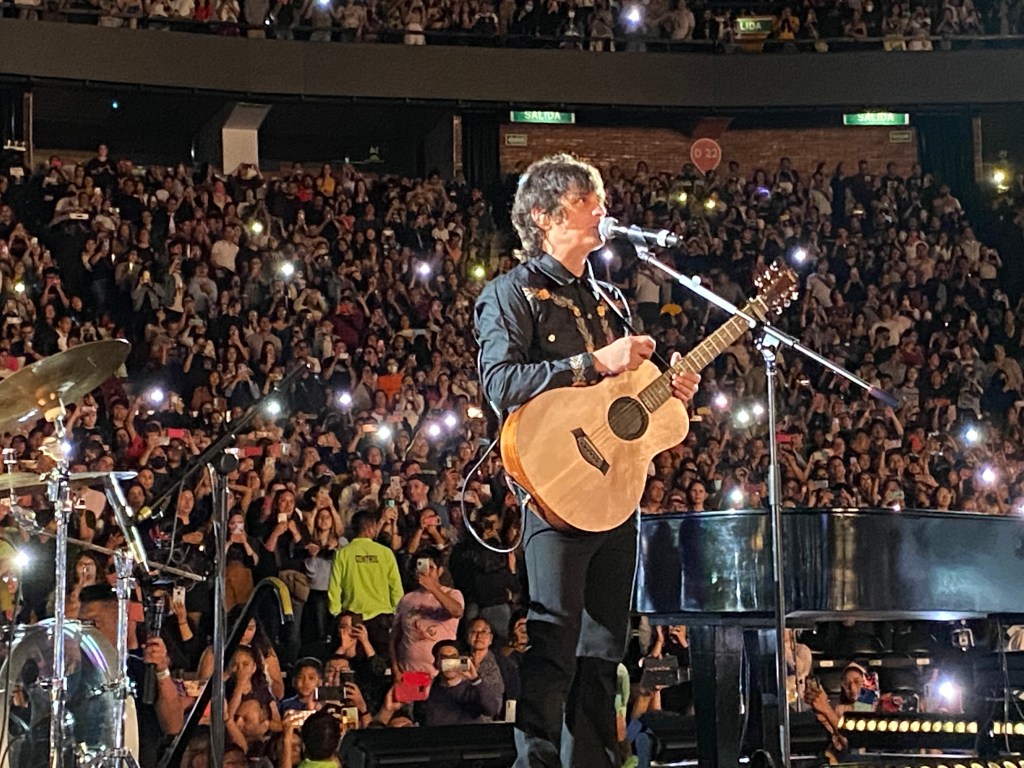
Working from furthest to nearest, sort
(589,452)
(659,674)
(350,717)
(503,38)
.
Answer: (503,38)
(659,674)
(350,717)
(589,452)

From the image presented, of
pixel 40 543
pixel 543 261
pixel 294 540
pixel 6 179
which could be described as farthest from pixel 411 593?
pixel 6 179

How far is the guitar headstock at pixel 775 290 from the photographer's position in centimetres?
426

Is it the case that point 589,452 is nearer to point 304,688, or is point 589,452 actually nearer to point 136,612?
point 304,688

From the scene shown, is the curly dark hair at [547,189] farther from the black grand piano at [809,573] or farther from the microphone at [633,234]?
the black grand piano at [809,573]

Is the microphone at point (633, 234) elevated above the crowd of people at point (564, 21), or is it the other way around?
the crowd of people at point (564, 21)

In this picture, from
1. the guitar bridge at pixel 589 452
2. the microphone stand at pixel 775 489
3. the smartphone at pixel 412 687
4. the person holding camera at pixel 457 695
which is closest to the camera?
the guitar bridge at pixel 589 452

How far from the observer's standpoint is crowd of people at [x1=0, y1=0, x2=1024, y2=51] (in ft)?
51.5

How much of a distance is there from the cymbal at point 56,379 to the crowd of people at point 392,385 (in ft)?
1.99

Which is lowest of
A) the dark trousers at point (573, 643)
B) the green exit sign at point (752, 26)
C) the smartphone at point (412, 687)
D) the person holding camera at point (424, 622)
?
the smartphone at point (412, 687)

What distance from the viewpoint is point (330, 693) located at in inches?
282

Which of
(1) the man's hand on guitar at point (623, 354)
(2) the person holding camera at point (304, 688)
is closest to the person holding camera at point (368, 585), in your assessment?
(2) the person holding camera at point (304, 688)

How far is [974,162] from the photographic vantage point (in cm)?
1902

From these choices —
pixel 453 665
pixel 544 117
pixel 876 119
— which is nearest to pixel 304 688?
pixel 453 665

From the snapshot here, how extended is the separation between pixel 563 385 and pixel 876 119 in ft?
54.1
